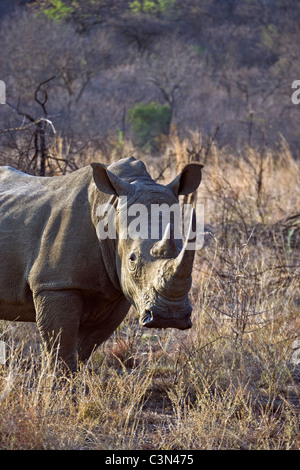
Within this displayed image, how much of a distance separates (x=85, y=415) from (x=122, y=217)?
1045 mm

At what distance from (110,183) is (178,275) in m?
0.84

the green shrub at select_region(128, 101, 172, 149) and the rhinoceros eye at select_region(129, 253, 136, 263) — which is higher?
the green shrub at select_region(128, 101, 172, 149)

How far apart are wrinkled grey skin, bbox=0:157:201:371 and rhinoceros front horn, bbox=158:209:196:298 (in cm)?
19

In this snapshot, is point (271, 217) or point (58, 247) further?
point (271, 217)

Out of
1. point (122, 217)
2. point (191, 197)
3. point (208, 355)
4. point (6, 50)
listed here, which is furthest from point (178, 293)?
point (6, 50)

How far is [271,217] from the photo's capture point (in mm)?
8805

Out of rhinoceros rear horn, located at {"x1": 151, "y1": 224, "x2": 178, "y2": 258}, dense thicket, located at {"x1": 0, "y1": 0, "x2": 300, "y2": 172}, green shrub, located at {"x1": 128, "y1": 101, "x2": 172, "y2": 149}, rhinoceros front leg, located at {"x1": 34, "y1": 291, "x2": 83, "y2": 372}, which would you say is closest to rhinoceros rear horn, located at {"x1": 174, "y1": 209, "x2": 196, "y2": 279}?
→ rhinoceros rear horn, located at {"x1": 151, "y1": 224, "x2": 178, "y2": 258}

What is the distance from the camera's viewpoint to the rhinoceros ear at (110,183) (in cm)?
403

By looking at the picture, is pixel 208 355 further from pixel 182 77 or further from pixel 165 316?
pixel 182 77

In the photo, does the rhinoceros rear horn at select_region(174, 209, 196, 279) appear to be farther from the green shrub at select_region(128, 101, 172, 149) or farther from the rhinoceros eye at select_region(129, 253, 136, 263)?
the green shrub at select_region(128, 101, 172, 149)

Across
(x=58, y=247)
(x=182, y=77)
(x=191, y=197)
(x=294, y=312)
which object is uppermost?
(x=182, y=77)

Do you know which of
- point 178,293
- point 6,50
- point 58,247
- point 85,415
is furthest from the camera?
point 6,50

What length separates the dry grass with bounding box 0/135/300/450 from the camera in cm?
367

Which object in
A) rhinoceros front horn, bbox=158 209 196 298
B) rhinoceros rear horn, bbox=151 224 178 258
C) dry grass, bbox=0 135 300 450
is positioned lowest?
dry grass, bbox=0 135 300 450
